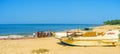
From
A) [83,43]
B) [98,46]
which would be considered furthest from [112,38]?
[83,43]

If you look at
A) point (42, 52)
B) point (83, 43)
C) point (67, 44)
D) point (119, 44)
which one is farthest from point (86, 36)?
point (42, 52)

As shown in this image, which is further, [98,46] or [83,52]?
[98,46]

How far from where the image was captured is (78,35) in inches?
847

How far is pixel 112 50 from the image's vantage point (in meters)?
18.5

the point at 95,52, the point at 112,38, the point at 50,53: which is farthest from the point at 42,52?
the point at 112,38

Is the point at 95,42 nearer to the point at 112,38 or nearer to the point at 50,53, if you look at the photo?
the point at 112,38

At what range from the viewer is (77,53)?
57.2 ft

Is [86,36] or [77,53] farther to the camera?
[86,36]

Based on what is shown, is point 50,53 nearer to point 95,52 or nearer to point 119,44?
point 95,52

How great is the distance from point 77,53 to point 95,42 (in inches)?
140

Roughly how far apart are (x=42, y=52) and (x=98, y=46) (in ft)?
18.4

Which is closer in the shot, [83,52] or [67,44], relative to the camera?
[83,52]

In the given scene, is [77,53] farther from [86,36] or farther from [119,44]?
[119,44]

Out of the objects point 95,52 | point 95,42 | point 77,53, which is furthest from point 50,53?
point 95,42
